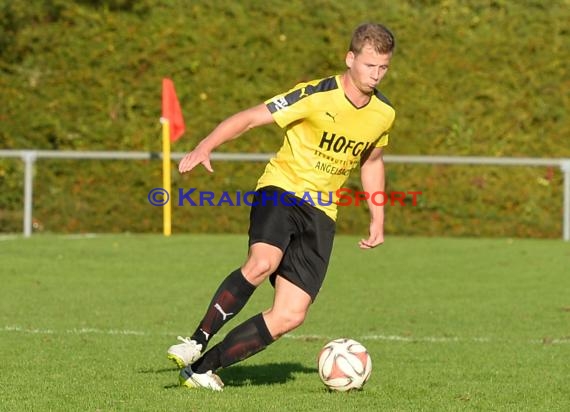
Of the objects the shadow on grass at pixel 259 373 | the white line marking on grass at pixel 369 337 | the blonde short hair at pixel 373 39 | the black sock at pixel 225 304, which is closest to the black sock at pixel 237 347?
the black sock at pixel 225 304

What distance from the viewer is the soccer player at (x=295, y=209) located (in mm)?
7145

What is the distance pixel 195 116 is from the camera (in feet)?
61.9

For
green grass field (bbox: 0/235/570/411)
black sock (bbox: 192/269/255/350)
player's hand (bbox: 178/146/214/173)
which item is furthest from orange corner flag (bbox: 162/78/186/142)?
player's hand (bbox: 178/146/214/173)

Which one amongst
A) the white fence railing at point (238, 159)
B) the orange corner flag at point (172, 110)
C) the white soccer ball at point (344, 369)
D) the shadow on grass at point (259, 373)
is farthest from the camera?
the white fence railing at point (238, 159)

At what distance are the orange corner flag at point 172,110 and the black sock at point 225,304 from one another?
33.8 ft

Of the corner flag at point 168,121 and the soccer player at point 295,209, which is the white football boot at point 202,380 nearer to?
the soccer player at point 295,209

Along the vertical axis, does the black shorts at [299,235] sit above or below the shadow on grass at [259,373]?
above

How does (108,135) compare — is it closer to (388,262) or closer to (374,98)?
(388,262)

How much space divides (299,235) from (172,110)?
34.4 ft

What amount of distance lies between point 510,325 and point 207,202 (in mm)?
8404

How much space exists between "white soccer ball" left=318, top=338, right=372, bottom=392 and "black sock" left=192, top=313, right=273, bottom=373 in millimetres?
351

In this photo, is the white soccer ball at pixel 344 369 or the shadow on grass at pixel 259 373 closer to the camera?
the white soccer ball at pixel 344 369

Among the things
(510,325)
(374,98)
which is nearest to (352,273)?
(510,325)

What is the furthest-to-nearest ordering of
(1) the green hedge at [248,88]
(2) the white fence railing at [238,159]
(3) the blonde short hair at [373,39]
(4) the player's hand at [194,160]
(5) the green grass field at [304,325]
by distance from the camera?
(1) the green hedge at [248,88]
(2) the white fence railing at [238,159]
(5) the green grass field at [304,325]
(3) the blonde short hair at [373,39]
(4) the player's hand at [194,160]
